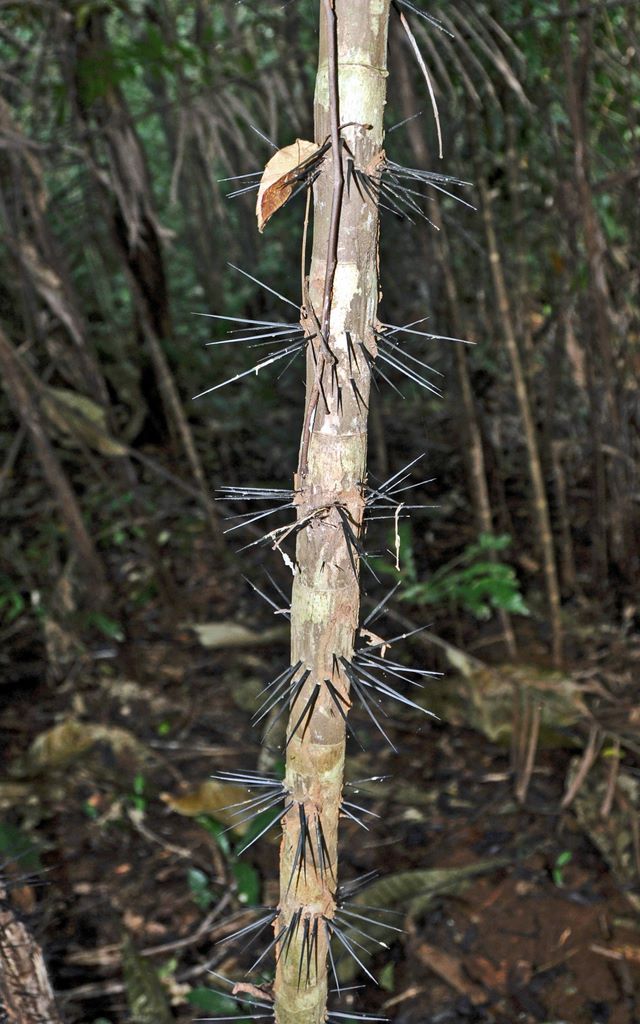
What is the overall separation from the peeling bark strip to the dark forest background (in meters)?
1.38

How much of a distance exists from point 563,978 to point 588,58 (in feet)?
9.12

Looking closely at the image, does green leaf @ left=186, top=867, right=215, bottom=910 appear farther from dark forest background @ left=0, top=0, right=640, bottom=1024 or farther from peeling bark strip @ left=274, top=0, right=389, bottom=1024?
peeling bark strip @ left=274, top=0, right=389, bottom=1024

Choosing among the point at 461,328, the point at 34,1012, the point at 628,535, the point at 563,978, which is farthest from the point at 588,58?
the point at 34,1012

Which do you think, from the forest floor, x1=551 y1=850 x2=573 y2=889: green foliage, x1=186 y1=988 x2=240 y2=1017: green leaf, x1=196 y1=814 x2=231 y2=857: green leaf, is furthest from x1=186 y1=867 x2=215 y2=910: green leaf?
x1=551 y1=850 x2=573 y2=889: green foliage

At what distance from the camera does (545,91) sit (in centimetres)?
330

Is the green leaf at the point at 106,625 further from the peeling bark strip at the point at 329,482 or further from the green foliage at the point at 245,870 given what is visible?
the peeling bark strip at the point at 329,482

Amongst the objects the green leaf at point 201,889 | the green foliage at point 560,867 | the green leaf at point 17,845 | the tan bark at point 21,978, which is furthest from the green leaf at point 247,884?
the tan bark at point 21,978

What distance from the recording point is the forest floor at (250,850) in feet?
8.13

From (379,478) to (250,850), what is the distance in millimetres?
1331

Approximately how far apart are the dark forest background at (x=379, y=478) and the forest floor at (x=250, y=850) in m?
0.02

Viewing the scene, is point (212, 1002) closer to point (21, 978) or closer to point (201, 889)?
point (201, 889)

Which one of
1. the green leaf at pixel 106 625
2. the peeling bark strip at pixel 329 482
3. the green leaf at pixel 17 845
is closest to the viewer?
the peeling bark strip at pixel 329 482

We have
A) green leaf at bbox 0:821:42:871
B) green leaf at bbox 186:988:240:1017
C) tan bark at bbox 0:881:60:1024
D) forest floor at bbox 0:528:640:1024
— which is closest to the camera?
tan bark at bbox 0:881:60:1024

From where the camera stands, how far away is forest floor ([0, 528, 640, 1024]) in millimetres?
2477
